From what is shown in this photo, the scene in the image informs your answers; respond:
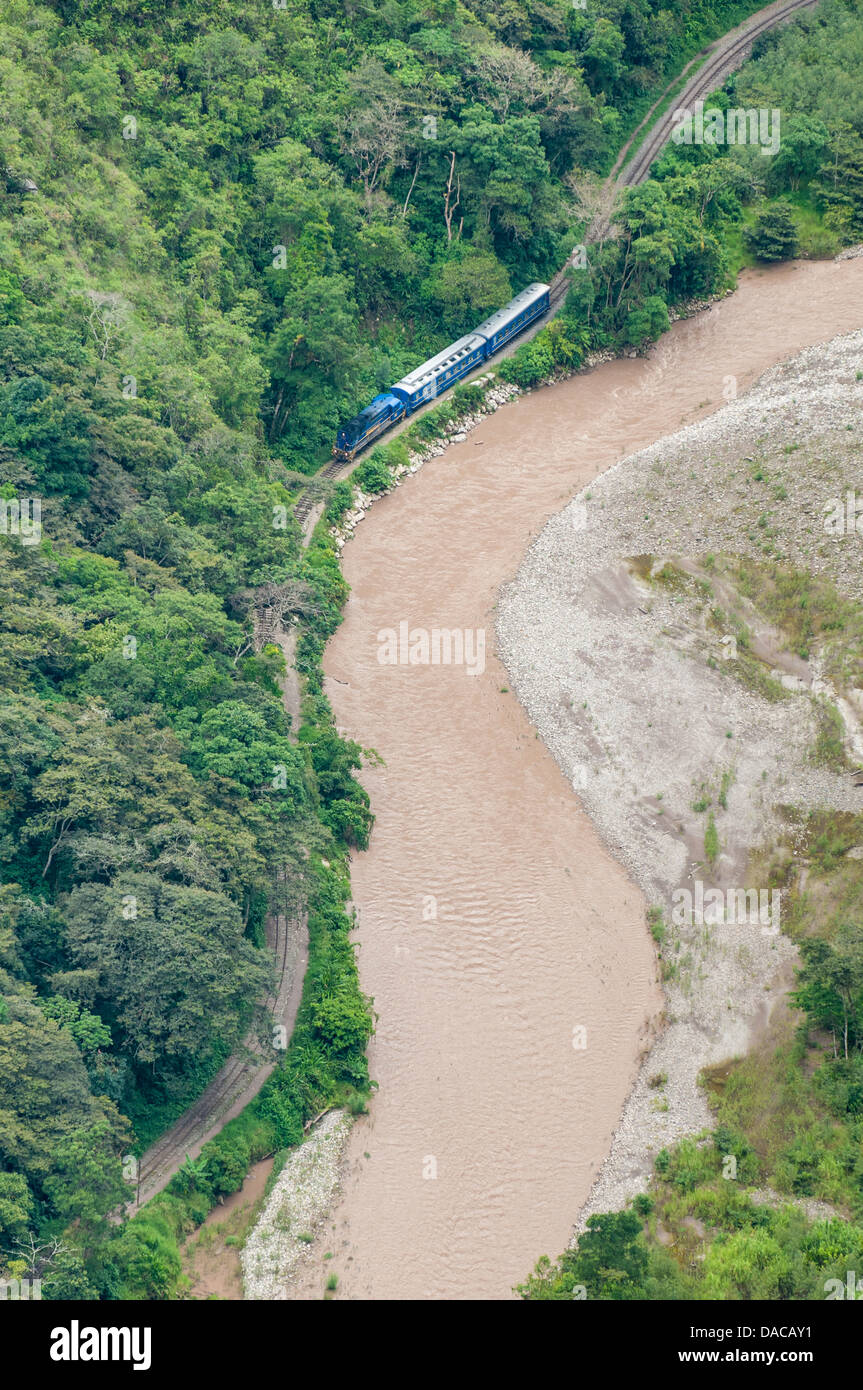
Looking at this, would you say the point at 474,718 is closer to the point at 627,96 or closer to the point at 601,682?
the point at 601,682

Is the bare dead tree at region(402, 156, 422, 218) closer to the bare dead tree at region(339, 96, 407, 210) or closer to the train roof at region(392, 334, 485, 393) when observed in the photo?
the bare dead tree at region(339, 96, 407, 210)

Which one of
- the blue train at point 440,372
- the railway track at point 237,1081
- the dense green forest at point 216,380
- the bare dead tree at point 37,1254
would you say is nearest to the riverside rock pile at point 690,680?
the dense green forest at point 216,380

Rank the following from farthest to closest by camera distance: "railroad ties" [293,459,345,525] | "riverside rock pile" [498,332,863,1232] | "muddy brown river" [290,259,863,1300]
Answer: "railroad ties" [293,459,345,525] < "riverside rock pile" [498,332,863,1232] < "muddy brown river" [290,259,863,1300]

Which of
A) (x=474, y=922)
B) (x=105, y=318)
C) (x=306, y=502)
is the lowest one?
(x=474, y=922)

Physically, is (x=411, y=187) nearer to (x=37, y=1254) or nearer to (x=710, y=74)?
(x=710, y=74)

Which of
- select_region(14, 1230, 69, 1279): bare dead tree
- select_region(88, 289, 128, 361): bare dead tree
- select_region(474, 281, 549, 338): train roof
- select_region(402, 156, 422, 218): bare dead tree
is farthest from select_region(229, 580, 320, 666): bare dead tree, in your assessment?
select_region(402, 156, 422, 218): bare dead tree

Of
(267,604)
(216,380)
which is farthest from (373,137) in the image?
(267,604)

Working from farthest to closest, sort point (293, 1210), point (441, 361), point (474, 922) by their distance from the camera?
1. point (441, 361)
2. point (474, 922)
3. point (293, 1210)

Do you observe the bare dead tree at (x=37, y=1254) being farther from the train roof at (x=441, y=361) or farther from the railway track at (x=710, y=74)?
the railway track at (x=710, y=74)
